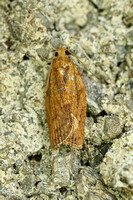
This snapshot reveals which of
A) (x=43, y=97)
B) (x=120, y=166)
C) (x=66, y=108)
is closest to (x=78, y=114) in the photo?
(x=66, y=108)

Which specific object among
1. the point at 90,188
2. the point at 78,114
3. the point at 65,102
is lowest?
the point at 90,188

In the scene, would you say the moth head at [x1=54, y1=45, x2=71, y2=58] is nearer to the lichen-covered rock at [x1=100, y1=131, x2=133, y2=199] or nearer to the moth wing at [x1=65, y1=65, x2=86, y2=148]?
the moth wing at [x1=65, y1=65, x2=86, y2=148]

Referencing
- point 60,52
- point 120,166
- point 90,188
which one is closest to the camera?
point 120,166

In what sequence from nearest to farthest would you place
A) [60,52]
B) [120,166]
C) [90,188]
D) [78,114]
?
1. [120,166]
2. [90,188]
3. [78,114]
4. [60,52]

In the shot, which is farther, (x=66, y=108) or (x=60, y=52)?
(x=60, y=52)

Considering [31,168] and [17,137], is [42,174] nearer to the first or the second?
[31,168]

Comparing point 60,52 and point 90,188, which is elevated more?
point 60,52

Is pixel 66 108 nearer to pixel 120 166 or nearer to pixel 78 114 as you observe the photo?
pixel 78 114
